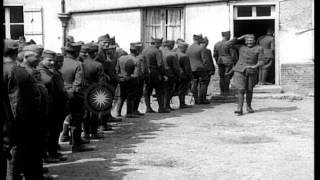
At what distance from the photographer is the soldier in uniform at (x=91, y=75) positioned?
945 cm

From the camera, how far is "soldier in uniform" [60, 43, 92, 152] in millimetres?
8656

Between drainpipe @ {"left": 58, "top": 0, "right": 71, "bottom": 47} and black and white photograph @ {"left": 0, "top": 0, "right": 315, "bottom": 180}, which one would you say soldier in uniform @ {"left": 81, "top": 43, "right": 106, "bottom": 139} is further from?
drainpipe @ {"left": 58, "top": 0, "right": 71, "bottom": 47}

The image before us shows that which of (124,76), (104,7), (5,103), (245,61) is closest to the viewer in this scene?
(5,103)

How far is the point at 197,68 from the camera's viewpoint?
48.9 feet

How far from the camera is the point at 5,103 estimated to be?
5.37 m

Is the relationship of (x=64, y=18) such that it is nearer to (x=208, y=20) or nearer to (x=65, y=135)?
(x=208, y=20)

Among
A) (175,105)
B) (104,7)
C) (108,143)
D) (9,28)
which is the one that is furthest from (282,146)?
(9,28)

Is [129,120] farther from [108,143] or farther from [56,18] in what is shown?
[56,18]

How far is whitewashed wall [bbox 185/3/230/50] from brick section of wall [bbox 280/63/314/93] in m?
2.41

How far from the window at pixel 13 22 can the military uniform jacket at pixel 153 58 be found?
763 centimetres

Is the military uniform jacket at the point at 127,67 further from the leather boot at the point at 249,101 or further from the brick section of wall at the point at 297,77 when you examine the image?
the brick section of wall at the point at 297,77

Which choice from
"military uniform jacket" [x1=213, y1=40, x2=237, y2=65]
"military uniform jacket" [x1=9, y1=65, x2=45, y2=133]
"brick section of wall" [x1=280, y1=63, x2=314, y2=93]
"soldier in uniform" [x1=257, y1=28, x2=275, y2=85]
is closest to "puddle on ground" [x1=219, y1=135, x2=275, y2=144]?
"military uniform jacket" [x1=9, y1=65, x2=45, y2=133]

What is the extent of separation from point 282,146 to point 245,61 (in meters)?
4.19

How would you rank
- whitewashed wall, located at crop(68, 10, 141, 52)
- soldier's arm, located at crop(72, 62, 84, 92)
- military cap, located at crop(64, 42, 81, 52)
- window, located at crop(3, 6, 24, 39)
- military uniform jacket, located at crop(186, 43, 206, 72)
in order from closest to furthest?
soldier's arm, located at crop(72, 62, 84, 92)
military cap, located at crop(64, 42, 81, 52)
military uniform jacket, located at crop(186, 43, 206, 72)
whitewashed wall, located at crop(68, 10, 141, 52)
window, located at crop(3, 6, 24, 39)
